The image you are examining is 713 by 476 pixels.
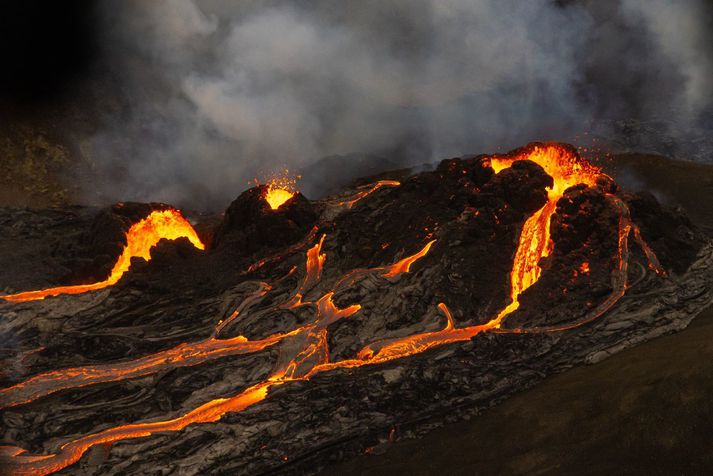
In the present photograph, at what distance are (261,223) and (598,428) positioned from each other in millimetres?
19137

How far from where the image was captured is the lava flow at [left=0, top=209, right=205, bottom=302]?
24.2 meters

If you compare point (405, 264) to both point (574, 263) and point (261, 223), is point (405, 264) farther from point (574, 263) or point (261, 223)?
point (261, 223)

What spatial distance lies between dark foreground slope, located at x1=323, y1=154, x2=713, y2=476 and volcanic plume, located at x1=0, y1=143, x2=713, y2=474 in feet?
3.98

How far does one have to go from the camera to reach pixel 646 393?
43.6 feet

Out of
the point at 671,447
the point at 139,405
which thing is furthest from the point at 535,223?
the point at 139,405

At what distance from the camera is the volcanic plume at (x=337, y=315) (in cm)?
1695

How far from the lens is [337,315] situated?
22.5 m

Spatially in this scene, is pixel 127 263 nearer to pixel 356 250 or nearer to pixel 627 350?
pixel 356 250

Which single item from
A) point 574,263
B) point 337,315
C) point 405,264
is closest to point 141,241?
point 337,315

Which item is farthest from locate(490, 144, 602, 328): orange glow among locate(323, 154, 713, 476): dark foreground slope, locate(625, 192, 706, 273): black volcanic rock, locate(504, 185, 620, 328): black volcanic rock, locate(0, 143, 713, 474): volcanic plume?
locate(323, 154, 713, 476): dark foreground slope

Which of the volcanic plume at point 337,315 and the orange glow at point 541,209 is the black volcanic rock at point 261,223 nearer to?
the volcanic plume at point 337,315

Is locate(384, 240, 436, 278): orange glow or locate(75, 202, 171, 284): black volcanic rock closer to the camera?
locate(384, 240, 436, 278): orange glow

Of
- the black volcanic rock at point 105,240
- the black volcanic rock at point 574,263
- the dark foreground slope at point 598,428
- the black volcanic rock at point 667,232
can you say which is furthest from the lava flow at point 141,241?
the black volcanic rock at point 667,232

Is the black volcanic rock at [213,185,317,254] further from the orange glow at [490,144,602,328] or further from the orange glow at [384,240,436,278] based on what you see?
the orange glow at [490,144,602,328]
